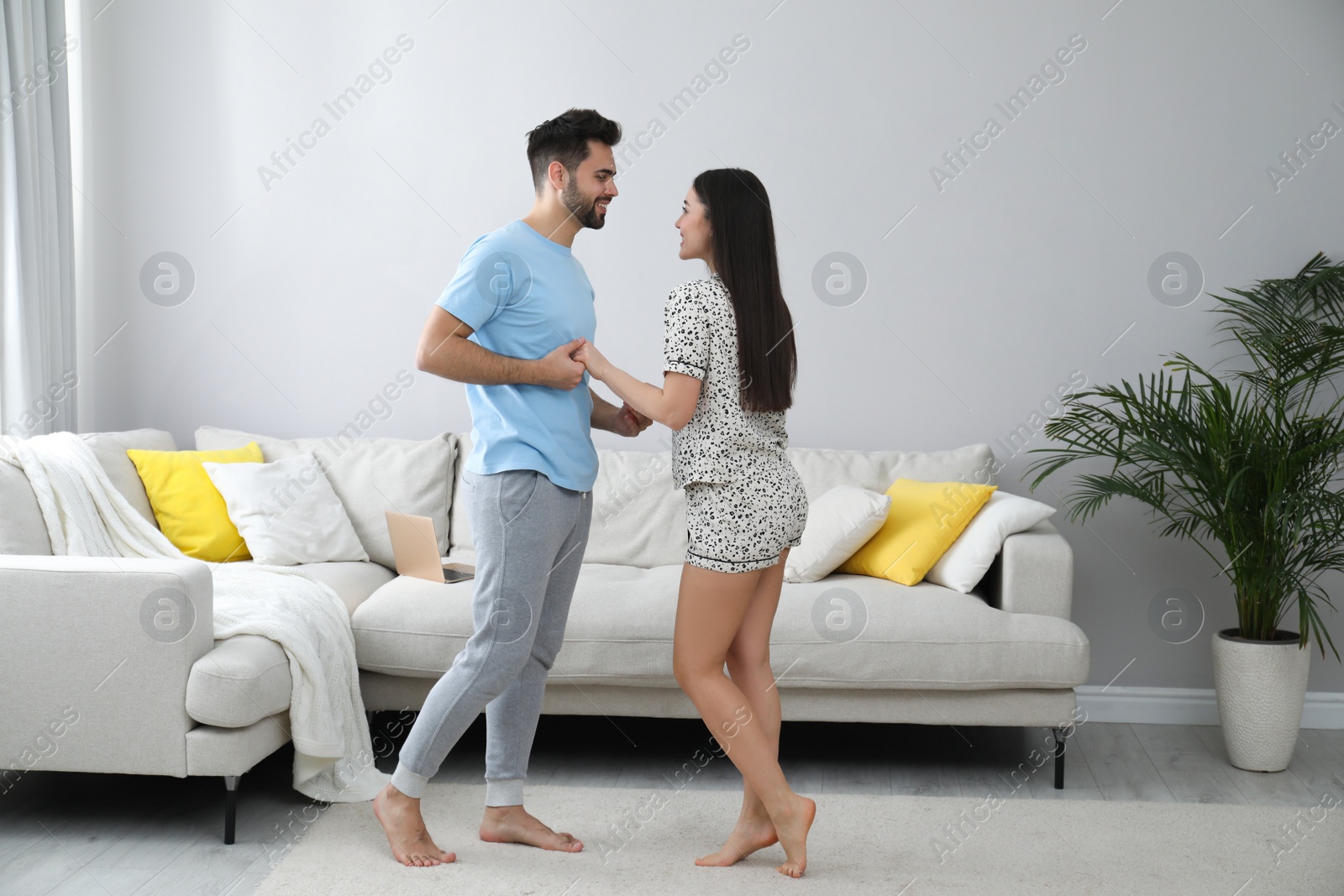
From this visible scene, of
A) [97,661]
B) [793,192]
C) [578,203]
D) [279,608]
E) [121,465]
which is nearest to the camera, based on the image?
[578,203]

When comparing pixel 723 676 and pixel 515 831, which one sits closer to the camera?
pixel 723 676

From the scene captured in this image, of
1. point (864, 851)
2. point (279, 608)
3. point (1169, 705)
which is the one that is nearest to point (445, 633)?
point (279, 608)

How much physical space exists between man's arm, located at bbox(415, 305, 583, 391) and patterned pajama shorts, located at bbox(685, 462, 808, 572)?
33 centimetres

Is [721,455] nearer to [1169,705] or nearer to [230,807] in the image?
[230,807]

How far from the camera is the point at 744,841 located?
2.20m

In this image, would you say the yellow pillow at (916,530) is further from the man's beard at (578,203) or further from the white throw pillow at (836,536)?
the man's beard at (578,203)

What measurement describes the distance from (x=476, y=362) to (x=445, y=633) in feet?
3.16

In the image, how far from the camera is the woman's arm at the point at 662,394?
6.54 feet

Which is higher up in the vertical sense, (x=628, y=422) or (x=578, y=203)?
(x=578, y=203)

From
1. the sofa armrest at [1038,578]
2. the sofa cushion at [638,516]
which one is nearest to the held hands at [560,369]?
the sofa cushion at [638,516]

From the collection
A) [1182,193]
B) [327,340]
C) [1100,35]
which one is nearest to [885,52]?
[1100,35]

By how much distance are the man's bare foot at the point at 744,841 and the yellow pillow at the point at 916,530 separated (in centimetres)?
Answer: 102

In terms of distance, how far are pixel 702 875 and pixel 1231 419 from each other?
1882 millimetres

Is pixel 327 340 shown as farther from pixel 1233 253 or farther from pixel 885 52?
pixel 1233 253
